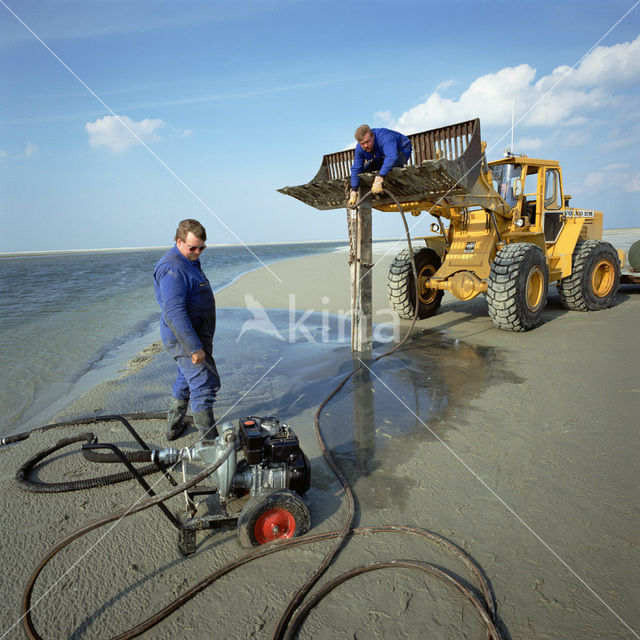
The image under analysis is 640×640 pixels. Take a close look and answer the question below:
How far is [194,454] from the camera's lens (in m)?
2.84

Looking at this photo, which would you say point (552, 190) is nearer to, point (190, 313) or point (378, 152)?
point (378, 152)

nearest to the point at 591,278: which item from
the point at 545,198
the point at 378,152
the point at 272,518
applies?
the point at 545,198

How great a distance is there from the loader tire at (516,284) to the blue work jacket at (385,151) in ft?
8.69

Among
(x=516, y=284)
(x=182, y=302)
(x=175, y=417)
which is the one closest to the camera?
(x=182, y=302)

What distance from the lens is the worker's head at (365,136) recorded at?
5.27 metres

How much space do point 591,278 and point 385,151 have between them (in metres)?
5.78

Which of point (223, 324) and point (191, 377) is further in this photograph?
point (223, 324)

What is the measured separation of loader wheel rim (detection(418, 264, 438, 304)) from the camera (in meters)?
8.77

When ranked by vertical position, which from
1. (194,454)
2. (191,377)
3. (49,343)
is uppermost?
(191,377)

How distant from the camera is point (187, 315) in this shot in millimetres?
3357

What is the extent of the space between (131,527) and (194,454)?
0.64 m

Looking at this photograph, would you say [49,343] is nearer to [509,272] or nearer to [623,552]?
[509,272]

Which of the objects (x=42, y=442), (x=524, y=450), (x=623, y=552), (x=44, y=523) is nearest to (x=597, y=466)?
(x=524, y=450)

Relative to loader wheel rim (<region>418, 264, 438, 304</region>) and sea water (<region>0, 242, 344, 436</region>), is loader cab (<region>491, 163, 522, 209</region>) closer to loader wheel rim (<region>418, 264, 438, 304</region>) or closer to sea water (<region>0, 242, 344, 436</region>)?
loader wheel rim (<region>418, 264, 438, 304</region>)
